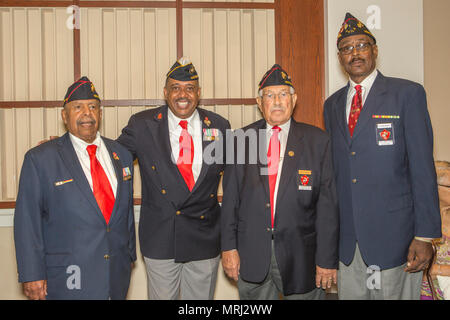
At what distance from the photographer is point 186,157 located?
2186 mm

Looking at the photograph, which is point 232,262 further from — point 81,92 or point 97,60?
point 97,60

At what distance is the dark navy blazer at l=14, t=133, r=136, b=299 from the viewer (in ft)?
5.92

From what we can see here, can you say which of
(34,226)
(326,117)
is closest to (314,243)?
(326,117)

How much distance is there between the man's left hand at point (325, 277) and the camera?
6.30ft

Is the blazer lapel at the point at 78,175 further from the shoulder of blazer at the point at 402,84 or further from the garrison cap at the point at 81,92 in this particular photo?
the shoulder of blazer at the point at 402,84

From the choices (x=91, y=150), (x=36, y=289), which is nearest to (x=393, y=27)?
(x=91, y=150)

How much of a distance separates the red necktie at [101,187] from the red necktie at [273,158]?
0.89 metres

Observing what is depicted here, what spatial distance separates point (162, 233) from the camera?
2133 mm

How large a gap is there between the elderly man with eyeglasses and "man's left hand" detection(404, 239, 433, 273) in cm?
39

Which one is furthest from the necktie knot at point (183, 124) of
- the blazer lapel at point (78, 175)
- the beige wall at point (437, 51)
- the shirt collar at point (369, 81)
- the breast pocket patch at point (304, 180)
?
the beige wall at point (437, 51)

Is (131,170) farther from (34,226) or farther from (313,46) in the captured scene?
(313,46)

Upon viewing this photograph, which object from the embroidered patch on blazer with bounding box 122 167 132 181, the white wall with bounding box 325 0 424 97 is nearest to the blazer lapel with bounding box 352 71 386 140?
the white wall with bounding box 325 0 424 97

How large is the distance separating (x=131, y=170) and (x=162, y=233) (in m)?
0.43

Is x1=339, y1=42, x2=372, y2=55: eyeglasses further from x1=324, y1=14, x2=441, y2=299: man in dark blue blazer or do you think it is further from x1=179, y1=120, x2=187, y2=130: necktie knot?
x1=179, y1=120, x2=187, y2=130: necktie knot
